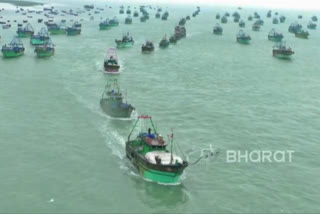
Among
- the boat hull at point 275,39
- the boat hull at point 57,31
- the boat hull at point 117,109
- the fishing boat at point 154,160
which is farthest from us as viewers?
the boat hull at point 275,39

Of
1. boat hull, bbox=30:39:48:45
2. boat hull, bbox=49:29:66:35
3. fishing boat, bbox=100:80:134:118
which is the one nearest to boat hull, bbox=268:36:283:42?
boat hull, bbox=49:29:66:35

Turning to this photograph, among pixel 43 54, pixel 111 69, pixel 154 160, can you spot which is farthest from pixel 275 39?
pixel 154 160

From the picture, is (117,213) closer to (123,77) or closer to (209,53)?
(123,77)

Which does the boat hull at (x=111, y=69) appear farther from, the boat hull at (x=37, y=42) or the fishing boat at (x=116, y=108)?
the boat hull at (x=37, y=42)

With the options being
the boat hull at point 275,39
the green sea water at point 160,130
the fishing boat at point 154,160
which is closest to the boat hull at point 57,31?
the green sea water at point 160,130

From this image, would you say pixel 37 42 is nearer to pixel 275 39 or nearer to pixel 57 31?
pixel 57 31

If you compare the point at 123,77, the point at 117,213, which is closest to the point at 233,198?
the point at 117,213
